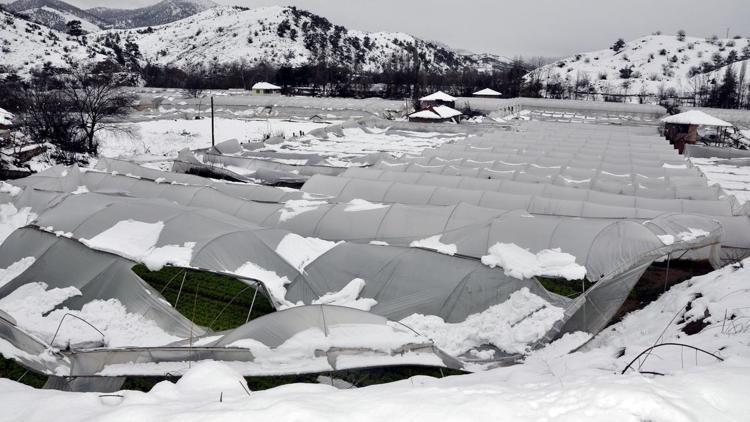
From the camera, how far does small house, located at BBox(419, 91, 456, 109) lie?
1481 inches

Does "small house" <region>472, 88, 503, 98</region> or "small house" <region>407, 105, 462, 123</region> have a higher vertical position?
"small house" <region>472, 88, 503, 98</region>

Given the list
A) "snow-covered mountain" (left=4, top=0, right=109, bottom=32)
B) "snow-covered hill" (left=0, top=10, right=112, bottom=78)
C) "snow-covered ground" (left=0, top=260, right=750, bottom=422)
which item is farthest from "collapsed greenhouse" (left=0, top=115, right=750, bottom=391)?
"snow-covered mountain" (left=4, top=0, right=109, bottom=32)

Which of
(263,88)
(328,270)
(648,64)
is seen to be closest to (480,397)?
(328,270)

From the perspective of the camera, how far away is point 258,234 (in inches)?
347

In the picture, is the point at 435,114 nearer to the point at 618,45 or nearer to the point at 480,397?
the point at 480,397

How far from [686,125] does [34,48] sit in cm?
7288

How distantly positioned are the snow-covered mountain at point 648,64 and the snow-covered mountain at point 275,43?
24.9m

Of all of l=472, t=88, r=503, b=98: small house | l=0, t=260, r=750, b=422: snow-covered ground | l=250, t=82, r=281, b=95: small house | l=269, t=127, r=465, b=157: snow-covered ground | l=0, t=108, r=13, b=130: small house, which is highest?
l=250, t=82, r=281, b=95: small house

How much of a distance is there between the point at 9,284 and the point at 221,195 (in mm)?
4892

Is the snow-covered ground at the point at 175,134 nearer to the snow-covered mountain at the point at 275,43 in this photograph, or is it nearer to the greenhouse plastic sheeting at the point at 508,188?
the greenhouse plastic sheeting at the point at 508,188

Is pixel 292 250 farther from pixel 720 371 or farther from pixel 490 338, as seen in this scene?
pixel 720 371

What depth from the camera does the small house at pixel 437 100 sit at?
37.6m

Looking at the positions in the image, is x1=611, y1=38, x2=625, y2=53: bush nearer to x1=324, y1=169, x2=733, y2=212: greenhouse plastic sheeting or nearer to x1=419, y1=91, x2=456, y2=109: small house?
x1=419, y1=91, x2=456, y2=109: small house

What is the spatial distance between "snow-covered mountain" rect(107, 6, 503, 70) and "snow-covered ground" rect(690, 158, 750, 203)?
197ft
